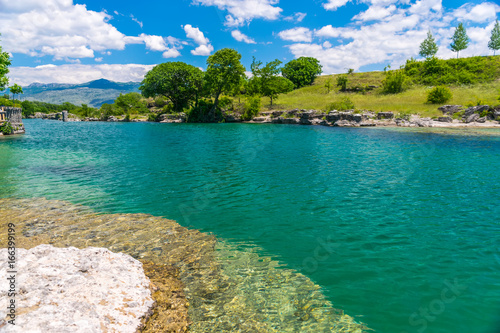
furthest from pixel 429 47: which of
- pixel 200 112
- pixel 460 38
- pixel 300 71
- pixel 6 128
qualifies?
pixel 6 128

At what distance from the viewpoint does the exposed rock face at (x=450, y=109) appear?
6412cm

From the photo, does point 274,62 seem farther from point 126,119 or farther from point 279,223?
point 279,223

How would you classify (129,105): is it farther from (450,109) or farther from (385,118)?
(450,109)

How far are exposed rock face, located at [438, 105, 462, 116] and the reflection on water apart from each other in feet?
242

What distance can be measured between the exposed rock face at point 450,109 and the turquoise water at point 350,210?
4522cm

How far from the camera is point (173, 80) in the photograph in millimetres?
95688

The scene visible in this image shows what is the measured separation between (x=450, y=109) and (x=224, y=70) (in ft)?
200

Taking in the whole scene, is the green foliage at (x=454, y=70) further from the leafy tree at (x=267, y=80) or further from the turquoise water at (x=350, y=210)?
the turquoise water at (x=350, y=210)

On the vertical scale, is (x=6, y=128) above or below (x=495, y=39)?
below

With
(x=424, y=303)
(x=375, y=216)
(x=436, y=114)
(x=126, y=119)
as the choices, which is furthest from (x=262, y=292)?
(x=126, y=119)

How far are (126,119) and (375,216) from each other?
11141 cm

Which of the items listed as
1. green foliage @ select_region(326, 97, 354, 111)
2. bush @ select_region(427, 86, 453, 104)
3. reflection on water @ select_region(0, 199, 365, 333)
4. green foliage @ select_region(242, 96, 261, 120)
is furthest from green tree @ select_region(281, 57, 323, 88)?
reflection on water @ select_region(0, 199, 365, 333)

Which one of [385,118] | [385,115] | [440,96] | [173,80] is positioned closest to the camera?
[385,118]

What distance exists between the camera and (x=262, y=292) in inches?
285
